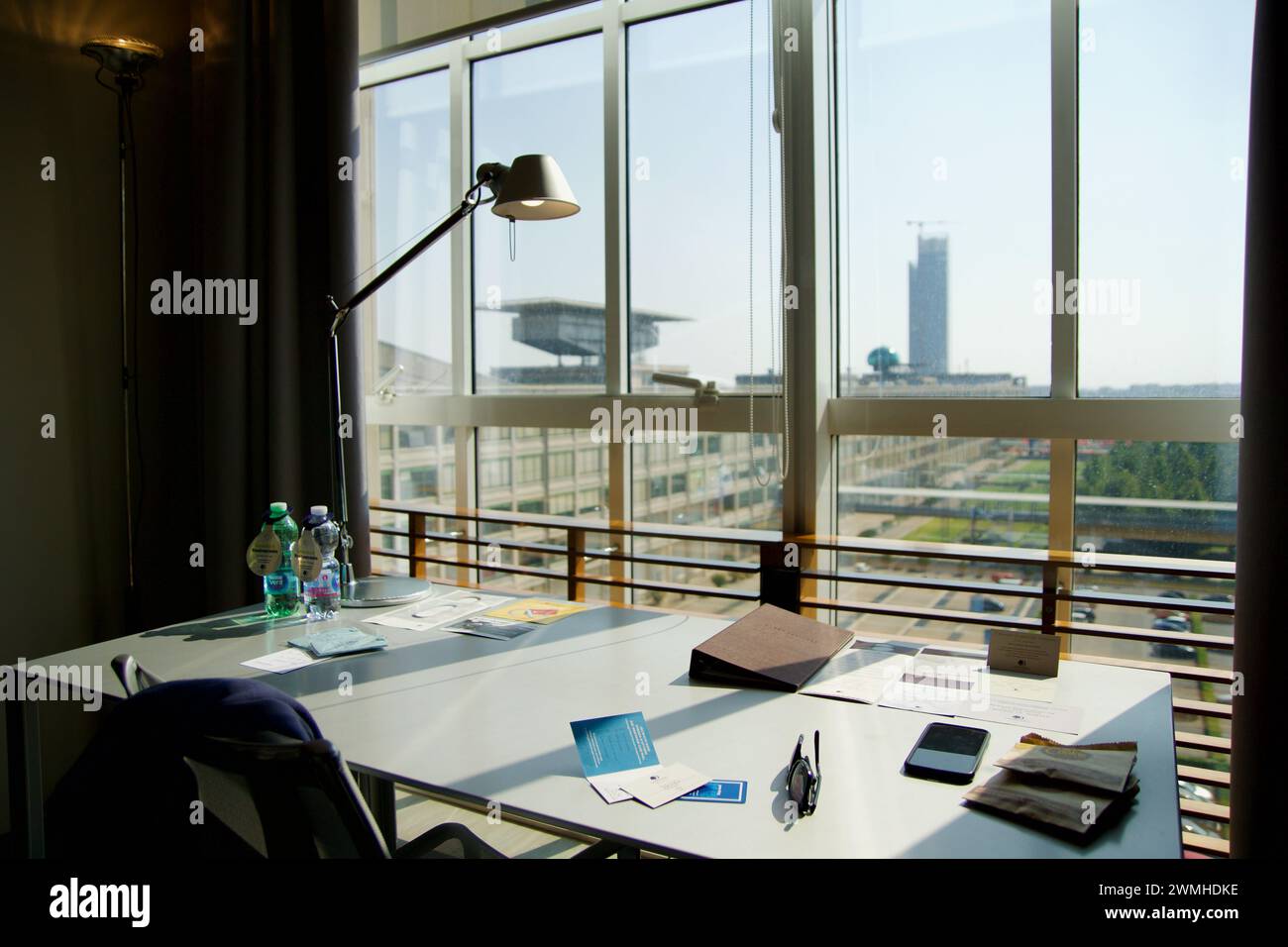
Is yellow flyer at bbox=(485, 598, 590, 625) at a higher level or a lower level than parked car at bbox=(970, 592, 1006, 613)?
higher

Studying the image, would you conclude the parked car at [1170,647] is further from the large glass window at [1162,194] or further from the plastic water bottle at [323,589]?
the plastic water bottle at [323,589]

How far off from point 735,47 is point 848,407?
3.88ft

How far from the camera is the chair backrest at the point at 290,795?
3.40 feet

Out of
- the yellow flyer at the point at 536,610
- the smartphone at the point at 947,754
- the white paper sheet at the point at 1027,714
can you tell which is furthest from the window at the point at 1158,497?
the yellow flyer at the point at 536,610

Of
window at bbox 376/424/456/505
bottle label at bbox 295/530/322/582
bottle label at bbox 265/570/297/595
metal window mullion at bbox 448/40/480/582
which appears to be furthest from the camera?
window at bbox 376/424/456/505

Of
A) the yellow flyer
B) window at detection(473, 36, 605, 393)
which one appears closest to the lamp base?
the yellow flyer

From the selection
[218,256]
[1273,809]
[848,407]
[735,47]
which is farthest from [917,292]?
Result: [218,256]

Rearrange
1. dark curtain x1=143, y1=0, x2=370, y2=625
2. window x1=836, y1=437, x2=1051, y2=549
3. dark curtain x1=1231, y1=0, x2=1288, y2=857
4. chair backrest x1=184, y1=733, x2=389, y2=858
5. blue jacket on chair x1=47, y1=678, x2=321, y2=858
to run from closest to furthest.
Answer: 1. chair backrest x1=184, y1=733, x2=389, y2=858
2. blue jacket on chair x1=47, y1=678, x2=321, y2=858
3. dark curtain x1=1231, y1=0, x2=1288, y2=857
4. window x1=836, y1=437, x2=1051, y2=549
5. dark curtain x1=143, y1=0, x2=370, y2=625

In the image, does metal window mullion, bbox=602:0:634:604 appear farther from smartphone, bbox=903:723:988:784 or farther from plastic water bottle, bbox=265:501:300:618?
smartphone, bbox=903:723:988:784

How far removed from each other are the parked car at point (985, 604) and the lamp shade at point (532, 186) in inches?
57.6

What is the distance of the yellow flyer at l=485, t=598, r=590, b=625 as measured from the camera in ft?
7.07

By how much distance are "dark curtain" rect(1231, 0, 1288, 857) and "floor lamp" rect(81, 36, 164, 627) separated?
2966mm

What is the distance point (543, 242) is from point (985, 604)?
1888 millimetres

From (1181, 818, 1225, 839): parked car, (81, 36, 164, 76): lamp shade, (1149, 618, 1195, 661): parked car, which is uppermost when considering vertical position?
(81, 36, 164, 76): lamp shade
